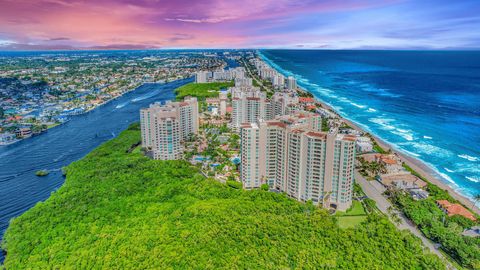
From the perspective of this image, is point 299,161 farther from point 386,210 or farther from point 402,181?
point 402,181

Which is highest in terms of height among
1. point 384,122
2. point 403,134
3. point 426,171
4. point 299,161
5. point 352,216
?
point 299,161

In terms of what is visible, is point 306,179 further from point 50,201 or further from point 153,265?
point 50,201

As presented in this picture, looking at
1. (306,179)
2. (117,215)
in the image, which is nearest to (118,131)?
(117,215)

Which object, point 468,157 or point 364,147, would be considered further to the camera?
point 364,147

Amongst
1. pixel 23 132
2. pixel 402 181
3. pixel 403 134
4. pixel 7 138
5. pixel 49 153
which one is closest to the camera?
pixel 402 181

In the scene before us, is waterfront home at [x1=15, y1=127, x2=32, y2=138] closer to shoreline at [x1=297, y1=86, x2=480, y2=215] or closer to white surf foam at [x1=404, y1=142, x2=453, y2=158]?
shoreline at [x1=297, y1=86, x2=480, y2=215]

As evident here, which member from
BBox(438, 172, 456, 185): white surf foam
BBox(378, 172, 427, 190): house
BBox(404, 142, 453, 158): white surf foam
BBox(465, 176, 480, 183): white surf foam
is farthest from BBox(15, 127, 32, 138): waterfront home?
BBox(465, 176, 480, 183): white surf foam

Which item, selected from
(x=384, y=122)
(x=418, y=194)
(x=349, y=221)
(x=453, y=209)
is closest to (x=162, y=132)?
(x=349, y=221)
